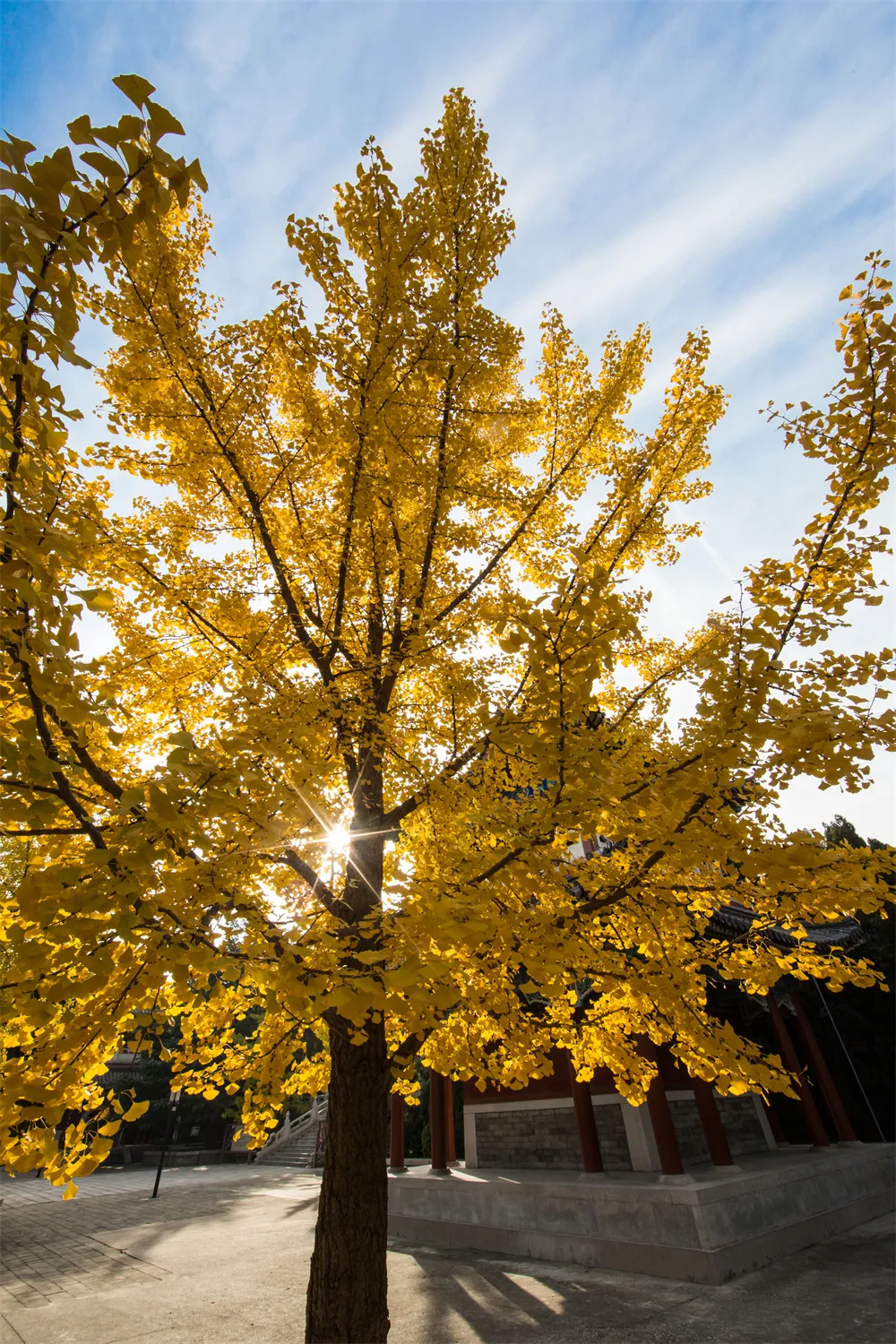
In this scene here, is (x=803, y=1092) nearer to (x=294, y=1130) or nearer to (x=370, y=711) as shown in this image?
(x=370, y=711)

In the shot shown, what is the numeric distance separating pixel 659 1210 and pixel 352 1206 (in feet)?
18.2

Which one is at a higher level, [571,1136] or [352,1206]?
[571,1136]

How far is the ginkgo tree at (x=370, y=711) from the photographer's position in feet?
6.32

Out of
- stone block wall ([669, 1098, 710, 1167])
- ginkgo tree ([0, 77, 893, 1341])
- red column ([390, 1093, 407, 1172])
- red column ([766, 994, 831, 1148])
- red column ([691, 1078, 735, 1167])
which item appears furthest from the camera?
red column ([390, 1093, 407, 1172])

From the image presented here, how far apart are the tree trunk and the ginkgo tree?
0.8 inches

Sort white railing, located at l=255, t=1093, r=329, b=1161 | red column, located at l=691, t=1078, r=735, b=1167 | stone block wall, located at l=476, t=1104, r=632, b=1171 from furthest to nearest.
Answer: white railing, located at l=255, t=1093, r=329, b=1161
stone block wall, located at l=476, t=1104, r=632, b=1171
red column, located at l=691, t=1078, r=735, b=1167

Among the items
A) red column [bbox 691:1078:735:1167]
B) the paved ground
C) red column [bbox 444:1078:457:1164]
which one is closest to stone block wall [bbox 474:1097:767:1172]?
red column [bbox 444:1078:457:1164]

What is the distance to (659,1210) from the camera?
7.04m

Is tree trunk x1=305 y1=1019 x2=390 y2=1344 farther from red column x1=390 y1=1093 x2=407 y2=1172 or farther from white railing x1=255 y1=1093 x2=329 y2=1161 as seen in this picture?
white railing x1=255 y1=1093 x2=329 y2=1161

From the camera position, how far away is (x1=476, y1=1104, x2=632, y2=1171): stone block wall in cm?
960

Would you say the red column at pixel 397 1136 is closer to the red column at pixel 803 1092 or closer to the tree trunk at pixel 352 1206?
the red column at pixel 803 1092

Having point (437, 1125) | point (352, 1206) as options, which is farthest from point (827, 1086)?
point (352, 1206)

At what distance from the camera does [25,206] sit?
5.46ft

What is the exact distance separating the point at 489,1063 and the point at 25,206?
4.81 metres
